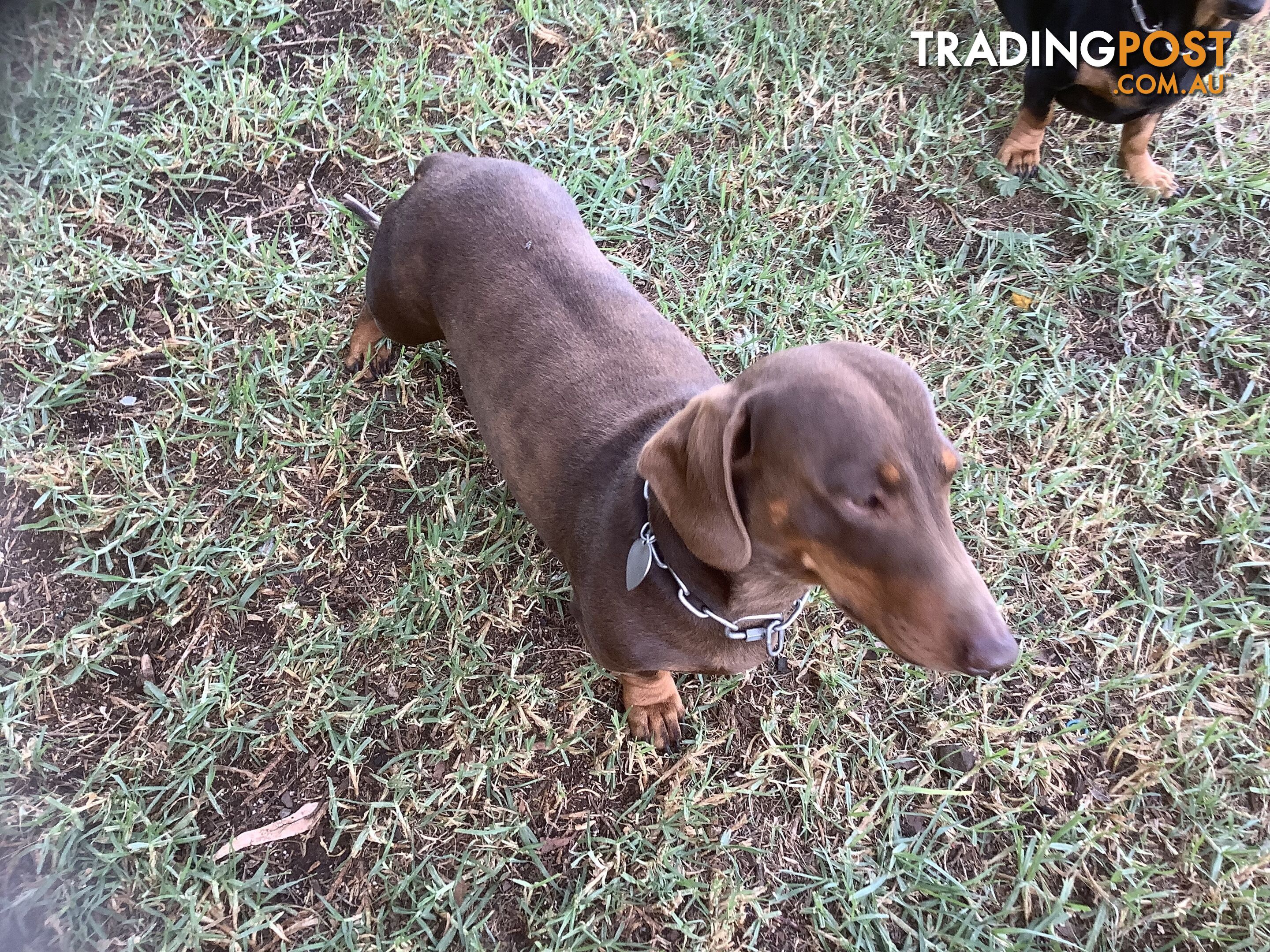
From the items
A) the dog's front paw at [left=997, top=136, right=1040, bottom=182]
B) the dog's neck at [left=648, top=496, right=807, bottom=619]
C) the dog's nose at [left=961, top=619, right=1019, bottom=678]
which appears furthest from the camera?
the dog's front paw at [left=997, top=136, right=1040, bottom=182]

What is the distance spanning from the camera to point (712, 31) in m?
4.16

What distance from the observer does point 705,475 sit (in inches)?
72.6

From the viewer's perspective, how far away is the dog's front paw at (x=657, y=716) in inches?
111

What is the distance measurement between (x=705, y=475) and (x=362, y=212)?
2516 mm

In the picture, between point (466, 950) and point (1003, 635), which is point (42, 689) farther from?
point (1003, 635)

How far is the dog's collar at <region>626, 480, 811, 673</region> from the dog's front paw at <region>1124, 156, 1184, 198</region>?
2.97 meters

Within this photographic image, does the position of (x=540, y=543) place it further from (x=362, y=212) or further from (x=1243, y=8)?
(x=1243, y=8)

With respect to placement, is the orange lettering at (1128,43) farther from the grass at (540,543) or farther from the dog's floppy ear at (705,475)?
the dog's floppy ear at (705,475)

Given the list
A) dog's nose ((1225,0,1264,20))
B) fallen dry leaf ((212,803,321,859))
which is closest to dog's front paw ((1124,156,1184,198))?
dog's nose ((1225,0,1264,20))

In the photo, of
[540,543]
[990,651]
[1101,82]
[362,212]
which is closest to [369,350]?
[362,212]

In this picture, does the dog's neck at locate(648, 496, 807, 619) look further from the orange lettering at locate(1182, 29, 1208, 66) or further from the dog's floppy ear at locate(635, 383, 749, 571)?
the orange lettering at locate(1182, 29, 1208, 66)

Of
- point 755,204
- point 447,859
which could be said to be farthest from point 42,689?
point 755,204

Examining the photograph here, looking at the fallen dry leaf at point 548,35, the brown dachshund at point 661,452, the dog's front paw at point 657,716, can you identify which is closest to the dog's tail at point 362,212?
the brown dachshund at point 661,452

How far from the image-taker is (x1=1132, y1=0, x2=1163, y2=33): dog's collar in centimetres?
304
